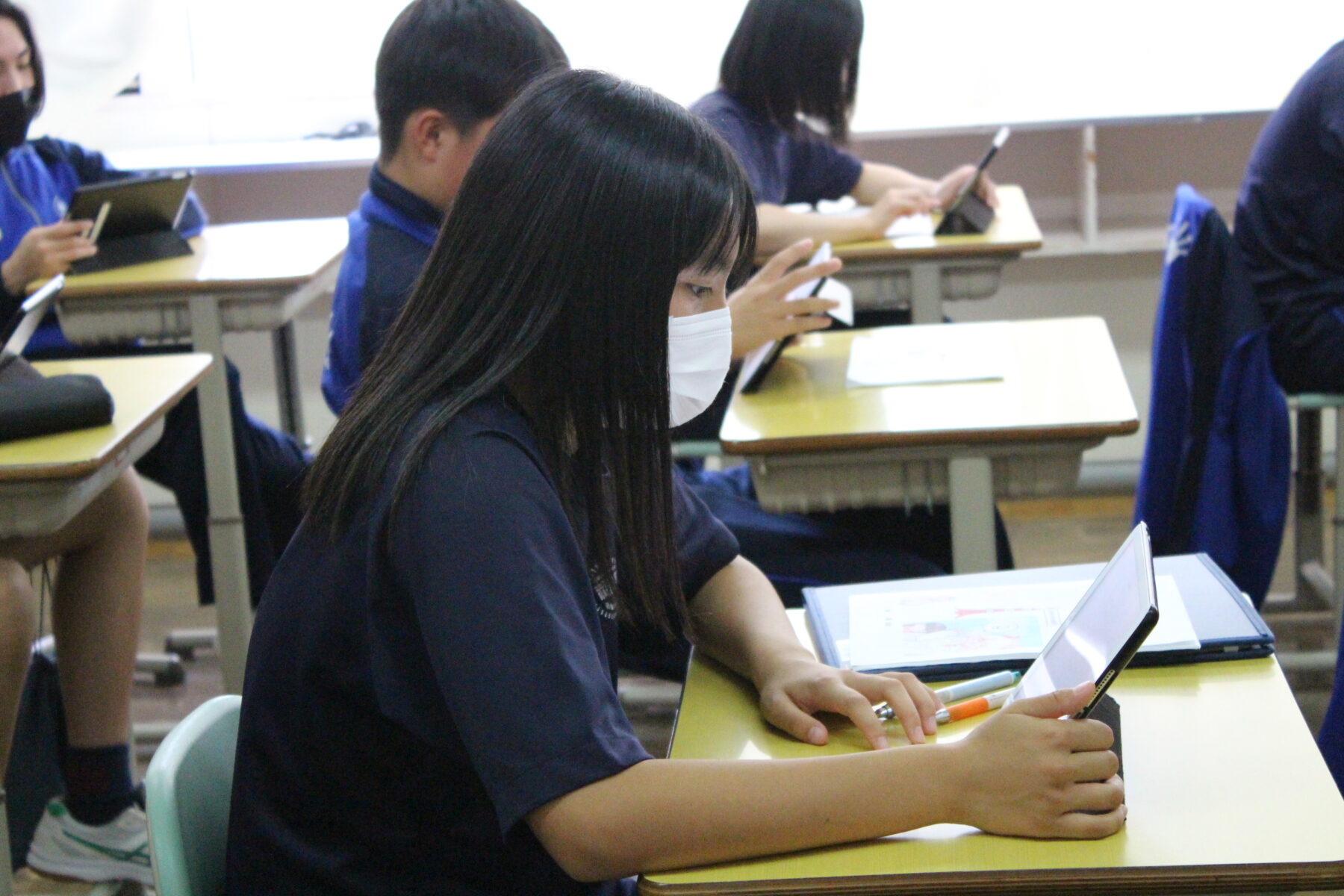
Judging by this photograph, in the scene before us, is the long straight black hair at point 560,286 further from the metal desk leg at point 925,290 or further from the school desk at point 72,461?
the metal desk leg at point 925,290

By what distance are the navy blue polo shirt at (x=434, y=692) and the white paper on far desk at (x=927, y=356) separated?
106cm

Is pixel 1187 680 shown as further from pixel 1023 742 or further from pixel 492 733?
pixel 492 733

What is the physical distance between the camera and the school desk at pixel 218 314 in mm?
2541

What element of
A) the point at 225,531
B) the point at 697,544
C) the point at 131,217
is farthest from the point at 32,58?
the point at 697,544

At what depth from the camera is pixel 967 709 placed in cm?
109

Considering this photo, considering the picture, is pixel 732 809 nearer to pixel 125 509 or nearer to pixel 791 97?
pixel 125 509

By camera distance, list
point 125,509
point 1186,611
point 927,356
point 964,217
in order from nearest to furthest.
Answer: point 1186,611 → point 927,356 → point 125,509 → point 964,217

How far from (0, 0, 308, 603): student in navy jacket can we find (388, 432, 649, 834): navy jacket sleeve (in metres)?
1.67

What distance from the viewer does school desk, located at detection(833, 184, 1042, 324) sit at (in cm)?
271

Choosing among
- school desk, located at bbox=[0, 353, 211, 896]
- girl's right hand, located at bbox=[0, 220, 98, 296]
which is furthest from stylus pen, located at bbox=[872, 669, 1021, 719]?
girl's right hand, located at bbox=[0, 220, 98, 296]

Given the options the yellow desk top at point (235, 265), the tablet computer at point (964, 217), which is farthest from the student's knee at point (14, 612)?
the tablet computer at point (964, 217)

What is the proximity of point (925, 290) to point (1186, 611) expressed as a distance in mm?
1600

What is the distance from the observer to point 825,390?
2006 mm

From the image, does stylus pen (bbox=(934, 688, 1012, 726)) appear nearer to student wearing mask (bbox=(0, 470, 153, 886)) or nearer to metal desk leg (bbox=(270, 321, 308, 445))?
student wearing mask (bbox=(0, 470, 153, 886))
